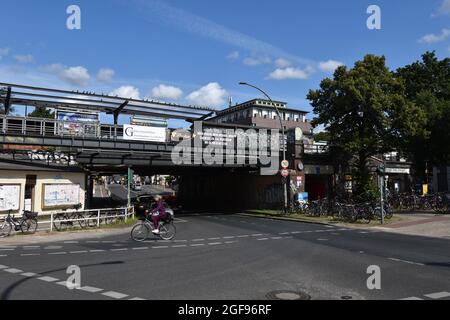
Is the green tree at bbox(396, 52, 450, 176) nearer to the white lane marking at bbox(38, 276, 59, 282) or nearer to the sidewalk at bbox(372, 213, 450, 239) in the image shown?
the sidewalk at bbox(372, 213, 450, 239)

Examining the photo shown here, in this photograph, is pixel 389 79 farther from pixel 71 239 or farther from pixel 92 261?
pixel 92 261

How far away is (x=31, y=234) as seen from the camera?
18969mm

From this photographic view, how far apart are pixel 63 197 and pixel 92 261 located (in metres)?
16.6

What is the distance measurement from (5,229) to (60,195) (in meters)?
6.81

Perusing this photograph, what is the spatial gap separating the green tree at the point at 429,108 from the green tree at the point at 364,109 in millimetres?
1617

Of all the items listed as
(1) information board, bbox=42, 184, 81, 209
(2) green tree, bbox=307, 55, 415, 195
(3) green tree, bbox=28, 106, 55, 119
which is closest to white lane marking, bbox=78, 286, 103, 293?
(1) information board, bbox=42, 184, 81, 209

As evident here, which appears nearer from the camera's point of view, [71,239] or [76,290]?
[76,290]

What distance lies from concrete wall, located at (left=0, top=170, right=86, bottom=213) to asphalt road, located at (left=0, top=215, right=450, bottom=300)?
9.32 m

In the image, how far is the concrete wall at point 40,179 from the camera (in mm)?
23811

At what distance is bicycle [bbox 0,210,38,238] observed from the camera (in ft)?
62.8

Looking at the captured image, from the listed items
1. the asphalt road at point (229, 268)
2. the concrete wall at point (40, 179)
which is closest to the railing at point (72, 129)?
the concrete wall at point (40, 179)

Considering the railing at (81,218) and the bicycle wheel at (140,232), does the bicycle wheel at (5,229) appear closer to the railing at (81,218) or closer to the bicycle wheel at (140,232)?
the railing at (81,218)

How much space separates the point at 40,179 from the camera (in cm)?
2547
